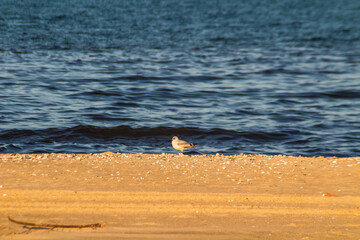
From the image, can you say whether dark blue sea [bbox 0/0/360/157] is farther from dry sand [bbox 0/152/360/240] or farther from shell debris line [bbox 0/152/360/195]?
dry sand [bbox 0/152/360/240]

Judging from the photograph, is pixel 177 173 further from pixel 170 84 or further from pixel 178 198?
pixel 170 84

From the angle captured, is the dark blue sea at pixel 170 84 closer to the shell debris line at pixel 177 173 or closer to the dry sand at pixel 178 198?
the shell debris line at pixel 177 173

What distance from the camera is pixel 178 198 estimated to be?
6102 mm

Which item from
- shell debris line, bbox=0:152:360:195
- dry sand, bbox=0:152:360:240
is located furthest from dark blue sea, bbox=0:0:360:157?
dry sand, bbox=0:152:360:240

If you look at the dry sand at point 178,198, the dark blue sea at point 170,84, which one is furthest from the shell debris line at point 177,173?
the dark blue sea at point 170,84

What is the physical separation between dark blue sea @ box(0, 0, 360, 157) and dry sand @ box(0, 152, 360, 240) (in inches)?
132

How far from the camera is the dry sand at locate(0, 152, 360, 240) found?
518 centimetres

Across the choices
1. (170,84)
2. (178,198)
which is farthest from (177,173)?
(170,84)

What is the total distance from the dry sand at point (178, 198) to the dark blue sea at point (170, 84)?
336 cm

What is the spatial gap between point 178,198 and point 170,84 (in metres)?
12.4

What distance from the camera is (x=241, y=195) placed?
6309mm

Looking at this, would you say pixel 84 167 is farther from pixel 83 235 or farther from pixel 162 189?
pixel 83 235

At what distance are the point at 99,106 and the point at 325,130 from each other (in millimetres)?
6250

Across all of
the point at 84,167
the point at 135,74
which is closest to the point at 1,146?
the point at 84,167
